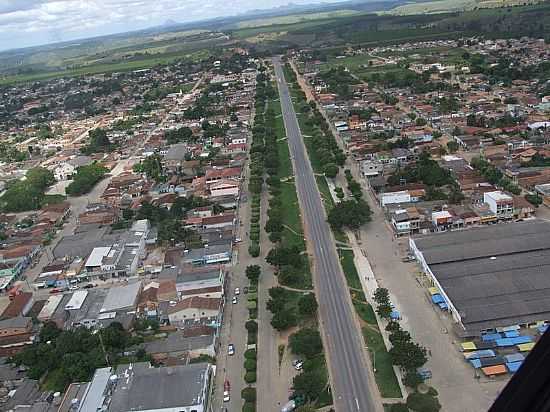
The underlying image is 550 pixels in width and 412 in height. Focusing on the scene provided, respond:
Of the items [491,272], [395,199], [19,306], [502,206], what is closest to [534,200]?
[502,206]

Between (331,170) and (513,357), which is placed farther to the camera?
(331,170)

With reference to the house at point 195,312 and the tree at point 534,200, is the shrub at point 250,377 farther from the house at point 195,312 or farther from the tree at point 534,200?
the tree at point 534,200

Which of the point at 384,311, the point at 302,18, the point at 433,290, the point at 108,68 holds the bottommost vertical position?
the point at 302,18

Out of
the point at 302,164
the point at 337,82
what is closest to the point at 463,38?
the point at 337,82

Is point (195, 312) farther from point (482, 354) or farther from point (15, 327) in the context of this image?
point (482, 354)

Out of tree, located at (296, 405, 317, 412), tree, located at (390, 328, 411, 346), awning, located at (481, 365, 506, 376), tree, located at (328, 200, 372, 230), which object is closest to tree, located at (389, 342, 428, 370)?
tree, located at (390, 328, 411, 346)

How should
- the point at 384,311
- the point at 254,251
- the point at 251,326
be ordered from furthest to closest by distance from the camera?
1. the point at 254,251
2. the point at 251,326
3. the point at 384,311

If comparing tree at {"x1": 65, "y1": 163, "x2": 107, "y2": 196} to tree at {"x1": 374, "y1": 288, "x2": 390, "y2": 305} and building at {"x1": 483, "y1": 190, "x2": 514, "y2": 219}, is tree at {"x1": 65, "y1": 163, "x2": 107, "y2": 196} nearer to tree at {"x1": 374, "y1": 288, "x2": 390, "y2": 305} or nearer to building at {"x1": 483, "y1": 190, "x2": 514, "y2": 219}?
tree at {"x1": 374, "y1": 288, "x2": 390, "y2": 305}

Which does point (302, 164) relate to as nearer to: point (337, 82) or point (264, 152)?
point (264, 152)
